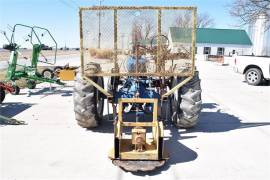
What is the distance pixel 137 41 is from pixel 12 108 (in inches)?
186

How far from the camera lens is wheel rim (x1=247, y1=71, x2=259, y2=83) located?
1645 centimetres

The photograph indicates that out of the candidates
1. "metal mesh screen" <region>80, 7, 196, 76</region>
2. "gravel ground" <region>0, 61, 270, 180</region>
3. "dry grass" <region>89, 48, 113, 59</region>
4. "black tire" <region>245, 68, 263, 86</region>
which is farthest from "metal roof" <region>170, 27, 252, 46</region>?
"dry grass" <region>89, 48, 113, 59</region>

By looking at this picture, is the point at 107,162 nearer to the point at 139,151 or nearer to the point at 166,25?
the point at 139,151

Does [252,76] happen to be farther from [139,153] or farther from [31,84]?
[139,153]

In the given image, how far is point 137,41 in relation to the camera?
6.71m

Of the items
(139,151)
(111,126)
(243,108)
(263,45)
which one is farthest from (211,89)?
(263,45)

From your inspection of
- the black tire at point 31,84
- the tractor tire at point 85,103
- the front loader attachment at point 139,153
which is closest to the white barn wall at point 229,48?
the black tire at point 31,84

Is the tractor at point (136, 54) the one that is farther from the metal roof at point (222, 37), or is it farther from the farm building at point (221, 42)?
the metal roof at point (222, 37)

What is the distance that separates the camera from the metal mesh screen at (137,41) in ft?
21.1

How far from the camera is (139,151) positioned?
537 cm

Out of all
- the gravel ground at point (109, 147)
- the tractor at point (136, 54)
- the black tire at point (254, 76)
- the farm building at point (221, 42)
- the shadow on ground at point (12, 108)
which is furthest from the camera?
the farm building at point (221, 42)

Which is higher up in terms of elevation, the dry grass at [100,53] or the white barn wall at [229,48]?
the white barn wall at [229,48]

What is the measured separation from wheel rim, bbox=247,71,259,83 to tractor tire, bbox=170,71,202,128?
33.7 ft

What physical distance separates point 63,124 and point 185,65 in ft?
10.0
